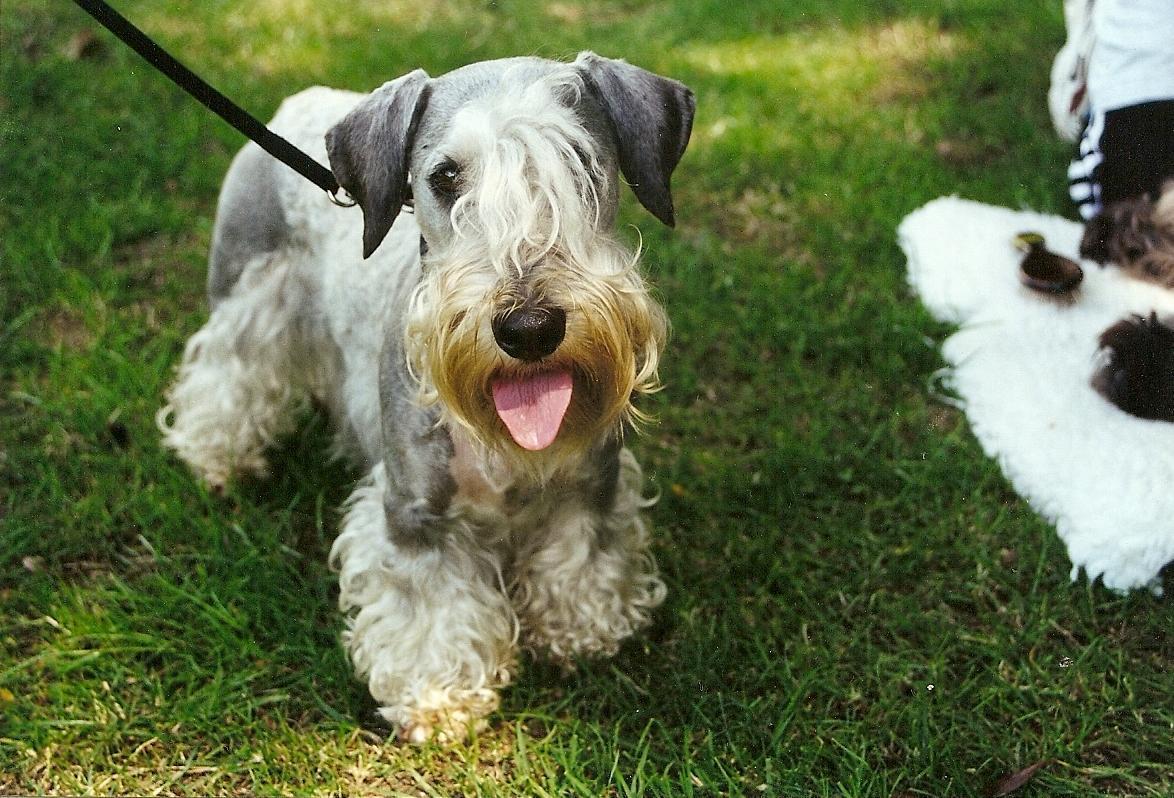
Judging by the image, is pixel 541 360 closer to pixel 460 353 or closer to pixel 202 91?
pixel 460 353

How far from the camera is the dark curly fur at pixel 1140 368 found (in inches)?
148

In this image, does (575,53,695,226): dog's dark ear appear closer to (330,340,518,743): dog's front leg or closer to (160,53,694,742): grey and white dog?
(160,53,694,742): grey and white dog

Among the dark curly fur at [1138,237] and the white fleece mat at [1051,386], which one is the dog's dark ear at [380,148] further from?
the dark curly fur at [1138,237]

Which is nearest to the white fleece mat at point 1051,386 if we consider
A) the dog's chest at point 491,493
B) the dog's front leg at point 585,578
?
the dog's front leg at point 585,578

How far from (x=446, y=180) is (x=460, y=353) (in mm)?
428

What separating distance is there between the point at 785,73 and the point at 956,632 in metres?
3.94

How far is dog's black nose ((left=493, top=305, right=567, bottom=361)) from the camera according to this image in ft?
7.68

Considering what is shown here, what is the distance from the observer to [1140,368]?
3.78 m

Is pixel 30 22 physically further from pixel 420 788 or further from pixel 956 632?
pixel 956 632

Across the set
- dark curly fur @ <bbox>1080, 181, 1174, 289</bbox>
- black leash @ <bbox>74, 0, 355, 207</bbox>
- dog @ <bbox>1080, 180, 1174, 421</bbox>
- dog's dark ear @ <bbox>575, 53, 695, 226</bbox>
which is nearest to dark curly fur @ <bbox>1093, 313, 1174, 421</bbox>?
dog @ <bbox>1080, 180, 1174, 421</bbox>

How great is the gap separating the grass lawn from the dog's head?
3.14 ft

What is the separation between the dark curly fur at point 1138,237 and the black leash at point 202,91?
9.99ft

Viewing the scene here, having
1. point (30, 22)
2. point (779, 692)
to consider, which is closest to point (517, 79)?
point (779, 692)

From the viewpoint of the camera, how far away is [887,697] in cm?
310
